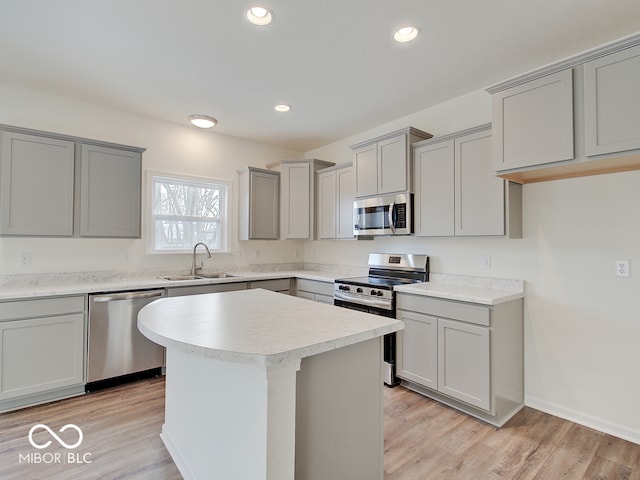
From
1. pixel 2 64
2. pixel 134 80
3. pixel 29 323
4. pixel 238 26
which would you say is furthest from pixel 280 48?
pixel 29 323

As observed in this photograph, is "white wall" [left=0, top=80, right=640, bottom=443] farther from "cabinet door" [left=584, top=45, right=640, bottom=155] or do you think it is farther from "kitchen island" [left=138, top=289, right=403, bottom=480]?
"kitchen island" [left=138, top=289, right=403, bottom=480]

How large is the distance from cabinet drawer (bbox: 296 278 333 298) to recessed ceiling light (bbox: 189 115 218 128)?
2107 mm

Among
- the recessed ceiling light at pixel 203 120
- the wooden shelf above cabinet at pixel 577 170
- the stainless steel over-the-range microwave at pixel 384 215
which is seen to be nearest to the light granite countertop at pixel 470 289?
the stainless steel over-the-range microwave at pixel 384 215

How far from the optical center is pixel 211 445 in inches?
61.5

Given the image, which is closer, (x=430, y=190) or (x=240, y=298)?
(x=240, y=298)

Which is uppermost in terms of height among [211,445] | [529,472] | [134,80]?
[134,80]

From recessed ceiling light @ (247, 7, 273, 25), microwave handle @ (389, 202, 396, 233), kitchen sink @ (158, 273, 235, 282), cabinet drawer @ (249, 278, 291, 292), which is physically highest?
recessed ceiling light @ (247, 7, 273, 25)

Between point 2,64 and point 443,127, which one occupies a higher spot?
point 2,64

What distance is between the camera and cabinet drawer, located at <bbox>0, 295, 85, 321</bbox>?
2.52m

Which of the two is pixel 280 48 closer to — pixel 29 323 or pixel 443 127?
pixel 443 127

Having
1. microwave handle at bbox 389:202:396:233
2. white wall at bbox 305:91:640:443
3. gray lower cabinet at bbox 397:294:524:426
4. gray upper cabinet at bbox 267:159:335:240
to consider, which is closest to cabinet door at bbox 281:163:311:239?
gray upper cabinet at bbox 267:159:335:240

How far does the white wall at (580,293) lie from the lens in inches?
88.5

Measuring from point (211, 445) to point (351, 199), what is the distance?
2914 mm

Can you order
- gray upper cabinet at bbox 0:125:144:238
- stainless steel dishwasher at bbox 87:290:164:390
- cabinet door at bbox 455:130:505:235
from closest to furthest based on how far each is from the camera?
1. cabinet door at bbox 455:130:505:235
2. gray upper cabinet at bbox 0:125:144:238
3. stainless steel dishwasher at bbox 87:290:164:390
